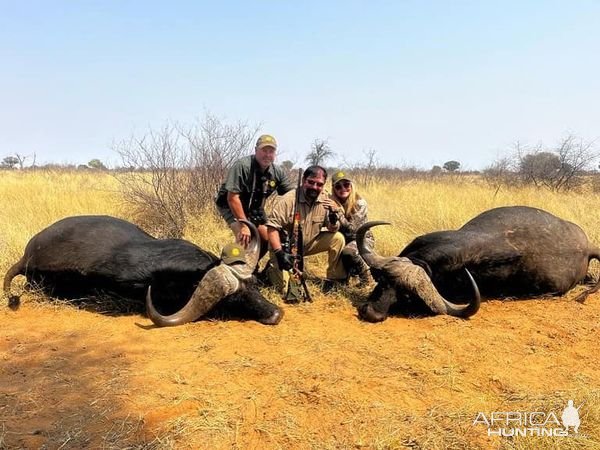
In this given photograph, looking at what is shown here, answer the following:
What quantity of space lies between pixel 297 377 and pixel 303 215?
2528 millimetres

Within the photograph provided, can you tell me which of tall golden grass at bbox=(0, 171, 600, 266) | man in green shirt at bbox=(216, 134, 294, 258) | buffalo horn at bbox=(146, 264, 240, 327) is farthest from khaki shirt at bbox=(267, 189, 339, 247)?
tall golden grass at bbox=(0, 171, 600, 266)

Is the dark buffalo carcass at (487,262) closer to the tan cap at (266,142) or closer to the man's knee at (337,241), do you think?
the man's knee at (337,241)

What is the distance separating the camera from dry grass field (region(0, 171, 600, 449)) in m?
2.63

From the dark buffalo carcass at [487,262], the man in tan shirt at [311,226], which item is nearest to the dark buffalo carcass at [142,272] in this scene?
the man in tan shirt at [311,226]

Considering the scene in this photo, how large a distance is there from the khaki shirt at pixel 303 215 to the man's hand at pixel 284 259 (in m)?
0.36

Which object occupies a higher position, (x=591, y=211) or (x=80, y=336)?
(x=591, y=211)

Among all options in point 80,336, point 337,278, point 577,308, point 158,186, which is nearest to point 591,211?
point 577,308

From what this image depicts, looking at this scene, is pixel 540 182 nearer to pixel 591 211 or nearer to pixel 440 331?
pixel 591 211

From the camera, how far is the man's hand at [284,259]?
512cm

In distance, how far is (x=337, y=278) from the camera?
5.81 m

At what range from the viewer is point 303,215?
18.1 ft

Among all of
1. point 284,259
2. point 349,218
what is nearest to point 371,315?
point 284,259

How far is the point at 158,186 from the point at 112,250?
12.4 feet

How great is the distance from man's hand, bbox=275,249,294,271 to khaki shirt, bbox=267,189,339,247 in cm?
36
